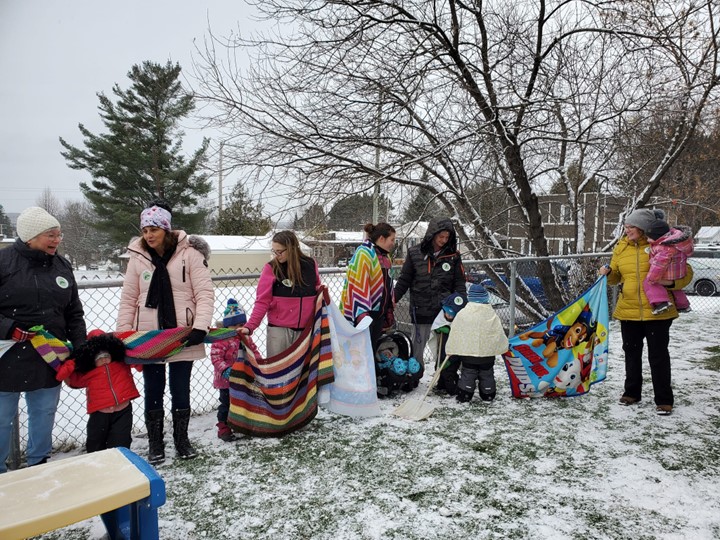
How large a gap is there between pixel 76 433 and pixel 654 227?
5.12m

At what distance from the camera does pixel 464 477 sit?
115 inches

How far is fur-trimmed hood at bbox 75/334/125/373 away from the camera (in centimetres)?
277

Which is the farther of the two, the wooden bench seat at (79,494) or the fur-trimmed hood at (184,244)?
the fur-trimmed hood at (184,244)

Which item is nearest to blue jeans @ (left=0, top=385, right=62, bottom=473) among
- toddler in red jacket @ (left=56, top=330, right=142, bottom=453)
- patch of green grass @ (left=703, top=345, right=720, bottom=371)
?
toddler in red jacket @ (left=56, top=330, right=142, bottom=453)

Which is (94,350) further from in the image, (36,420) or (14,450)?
(14,450)

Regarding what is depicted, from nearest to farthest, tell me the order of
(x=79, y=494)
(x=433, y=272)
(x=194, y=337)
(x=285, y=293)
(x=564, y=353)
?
(x=79, y=494) < (x=194, y=337) < (x=285, y=293) < (x=564, y=353) < (x=433, y=272)

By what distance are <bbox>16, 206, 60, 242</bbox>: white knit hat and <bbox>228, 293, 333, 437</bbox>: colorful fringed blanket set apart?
1423mm

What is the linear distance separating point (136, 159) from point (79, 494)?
2415cm

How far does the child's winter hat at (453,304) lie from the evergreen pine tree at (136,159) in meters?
20.6

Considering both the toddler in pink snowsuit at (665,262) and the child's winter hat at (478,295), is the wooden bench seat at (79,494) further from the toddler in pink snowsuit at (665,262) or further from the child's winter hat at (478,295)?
the toddler in pink snowsuit at (665,262)

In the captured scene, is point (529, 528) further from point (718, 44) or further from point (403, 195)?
point (718, 44)

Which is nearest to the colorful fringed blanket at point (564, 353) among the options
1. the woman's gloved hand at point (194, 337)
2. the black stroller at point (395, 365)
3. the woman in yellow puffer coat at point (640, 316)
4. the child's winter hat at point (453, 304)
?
the woman in yellow puffer coat at point (640, 316)

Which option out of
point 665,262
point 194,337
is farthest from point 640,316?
point 194,337

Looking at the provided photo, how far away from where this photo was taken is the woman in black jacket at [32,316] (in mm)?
2602
